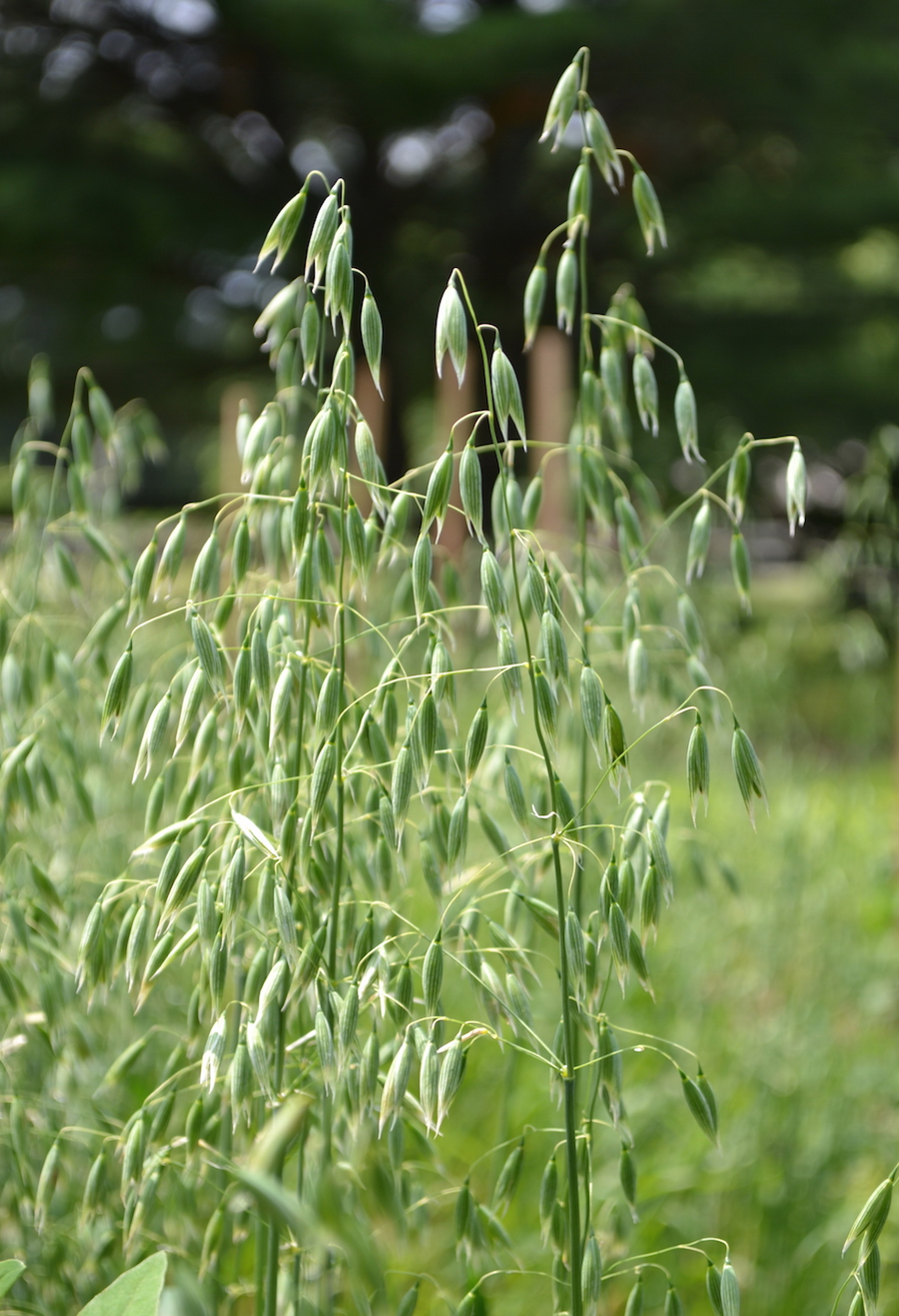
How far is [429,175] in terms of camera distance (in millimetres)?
6547

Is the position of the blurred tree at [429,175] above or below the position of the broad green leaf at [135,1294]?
above

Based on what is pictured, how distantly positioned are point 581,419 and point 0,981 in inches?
25.8

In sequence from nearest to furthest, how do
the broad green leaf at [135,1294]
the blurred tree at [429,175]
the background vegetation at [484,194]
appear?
the broad green leaf at [135,1294] → the background vegetation at [484,194] → the blurred tree at [429,175]

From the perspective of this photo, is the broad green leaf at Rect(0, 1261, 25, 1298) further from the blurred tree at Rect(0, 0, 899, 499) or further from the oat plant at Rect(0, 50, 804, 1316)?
the blurred tree at Rect(0, 0, 899, 499)

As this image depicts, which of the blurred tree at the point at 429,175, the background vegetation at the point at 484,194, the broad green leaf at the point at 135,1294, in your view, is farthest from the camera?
the blurred tree at the point at 429,175

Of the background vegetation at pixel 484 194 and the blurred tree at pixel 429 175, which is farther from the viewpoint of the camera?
the blurred tree at pixel 429 175

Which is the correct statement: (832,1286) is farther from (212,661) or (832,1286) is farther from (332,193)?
(332,193)

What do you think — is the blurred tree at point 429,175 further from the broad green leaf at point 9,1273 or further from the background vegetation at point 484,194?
the broad green leaf at point 9,1273

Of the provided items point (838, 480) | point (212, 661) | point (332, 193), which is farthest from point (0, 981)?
point (838, 480)

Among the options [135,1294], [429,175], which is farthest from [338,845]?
[429,175]

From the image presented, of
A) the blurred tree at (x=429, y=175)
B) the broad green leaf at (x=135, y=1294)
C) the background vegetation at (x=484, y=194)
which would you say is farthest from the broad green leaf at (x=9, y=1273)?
the blurred tree at (x=429, y=175)

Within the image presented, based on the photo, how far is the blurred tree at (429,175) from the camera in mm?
5441

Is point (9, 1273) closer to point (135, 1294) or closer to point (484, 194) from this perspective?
point (135, 1294)

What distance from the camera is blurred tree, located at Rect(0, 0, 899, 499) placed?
17.9 feet
